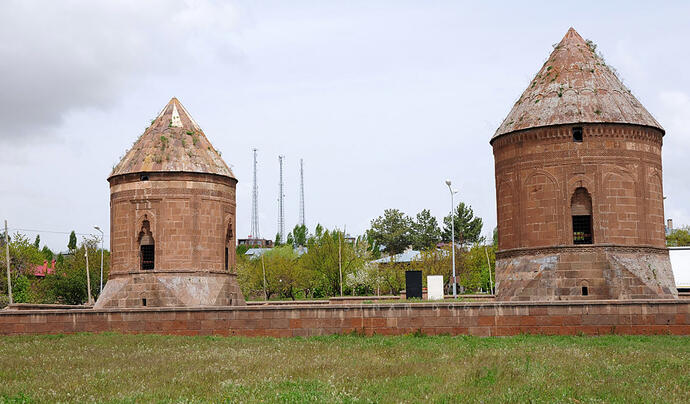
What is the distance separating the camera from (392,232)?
353 ft

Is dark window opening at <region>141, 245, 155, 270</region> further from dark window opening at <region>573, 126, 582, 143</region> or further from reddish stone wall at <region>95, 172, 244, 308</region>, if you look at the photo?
dark window opening at <region>573, 126, 582, 143</region>

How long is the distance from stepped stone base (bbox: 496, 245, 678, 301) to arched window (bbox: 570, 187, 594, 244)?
951 millimetres

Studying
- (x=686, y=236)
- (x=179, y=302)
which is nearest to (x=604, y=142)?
(x=179, y=302)

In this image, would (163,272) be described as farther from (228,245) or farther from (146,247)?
(228,245)

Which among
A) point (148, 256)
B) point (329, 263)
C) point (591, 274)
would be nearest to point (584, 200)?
point (591, 274)

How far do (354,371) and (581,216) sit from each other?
16.7m

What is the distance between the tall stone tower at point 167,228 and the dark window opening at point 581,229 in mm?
15017

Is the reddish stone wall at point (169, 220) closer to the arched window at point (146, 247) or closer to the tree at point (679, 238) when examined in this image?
the arched window at point (146, 247)

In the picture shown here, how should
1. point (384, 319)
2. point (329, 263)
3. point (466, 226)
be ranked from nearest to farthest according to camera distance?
point (384, 319)
point (329, 263)
point (466, 226)

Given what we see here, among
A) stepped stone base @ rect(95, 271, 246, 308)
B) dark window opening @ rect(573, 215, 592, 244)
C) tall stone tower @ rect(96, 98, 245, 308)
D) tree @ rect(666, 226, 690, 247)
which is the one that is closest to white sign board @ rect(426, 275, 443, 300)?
tall stone tower @ rect(96, 98, 245, 308)

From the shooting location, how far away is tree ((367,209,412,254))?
10619 centimetres

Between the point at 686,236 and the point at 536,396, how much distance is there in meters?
64.0

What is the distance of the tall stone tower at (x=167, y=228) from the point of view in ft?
102

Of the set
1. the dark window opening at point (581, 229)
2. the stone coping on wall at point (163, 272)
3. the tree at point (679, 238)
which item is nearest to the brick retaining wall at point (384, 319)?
the dark window opening at point (581, 229)
